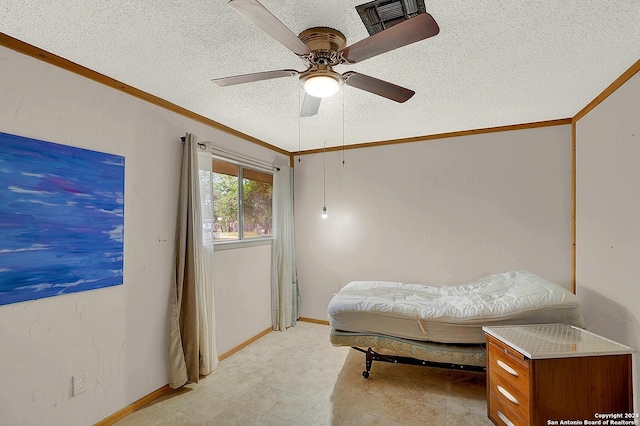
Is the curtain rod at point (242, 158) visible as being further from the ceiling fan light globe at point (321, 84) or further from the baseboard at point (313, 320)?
the baseboard at point (313, 320)

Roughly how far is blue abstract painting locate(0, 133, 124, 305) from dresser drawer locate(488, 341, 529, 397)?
9.11 feet

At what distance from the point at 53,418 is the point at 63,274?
0.90m

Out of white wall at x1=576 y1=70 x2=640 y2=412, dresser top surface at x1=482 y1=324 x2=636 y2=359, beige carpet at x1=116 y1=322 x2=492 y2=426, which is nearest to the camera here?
dresser top surface at x1=482 y1=324 x2=636 y2=359

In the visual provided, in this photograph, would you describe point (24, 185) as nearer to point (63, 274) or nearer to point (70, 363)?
point (63, 274)

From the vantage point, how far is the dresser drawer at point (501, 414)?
179 cm

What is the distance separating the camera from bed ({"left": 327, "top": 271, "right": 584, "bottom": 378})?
220 centimetres

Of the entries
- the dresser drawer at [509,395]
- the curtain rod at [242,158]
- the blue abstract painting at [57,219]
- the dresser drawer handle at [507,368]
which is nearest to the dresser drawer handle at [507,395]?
the dresser drawer at [509,395]

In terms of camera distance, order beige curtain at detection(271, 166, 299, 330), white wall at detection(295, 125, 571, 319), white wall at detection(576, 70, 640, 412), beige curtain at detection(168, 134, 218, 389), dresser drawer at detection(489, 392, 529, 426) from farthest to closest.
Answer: beige curtain at detection(271, 166, 299, 330) < white wall at detection(295, 125, 571, 319) < beige curtain at detection(168, 134, 218, 389) < white wall at detection(576, 70, 640, 412) < dresser drawer at detection(489, 392, 529, 426)

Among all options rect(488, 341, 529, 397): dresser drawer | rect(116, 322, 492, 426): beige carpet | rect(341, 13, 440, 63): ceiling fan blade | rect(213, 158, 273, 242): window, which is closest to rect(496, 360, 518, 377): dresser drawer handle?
rect(488, 341, 529, 397): dresser drawer

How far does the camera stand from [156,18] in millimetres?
1524

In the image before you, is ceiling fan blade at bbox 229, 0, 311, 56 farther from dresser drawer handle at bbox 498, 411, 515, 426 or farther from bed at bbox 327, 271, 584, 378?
dresser drawer handle at bbox 498, 411, 515, 426

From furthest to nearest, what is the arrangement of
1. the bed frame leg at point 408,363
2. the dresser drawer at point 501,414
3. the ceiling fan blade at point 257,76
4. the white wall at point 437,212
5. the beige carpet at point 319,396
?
the white wall at point 437,212, the bed frame leg at point 408,363, the beige carpet at point 319,396, the dresser drawer at point 501,414, the ceiling fan blade at point 257,76

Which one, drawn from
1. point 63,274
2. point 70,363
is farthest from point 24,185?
point 70,363

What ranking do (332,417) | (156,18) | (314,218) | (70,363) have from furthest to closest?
1. (314,218)
2. (332,417)
3. (70,363)
4. (156,18)
